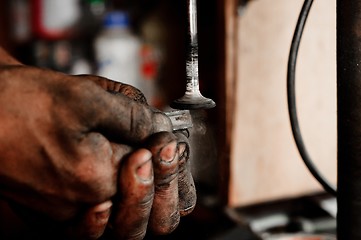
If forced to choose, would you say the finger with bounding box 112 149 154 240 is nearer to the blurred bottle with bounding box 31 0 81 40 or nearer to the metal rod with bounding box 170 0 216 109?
the metal rod with bounding box 170 0 216 109

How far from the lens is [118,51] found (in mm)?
1774

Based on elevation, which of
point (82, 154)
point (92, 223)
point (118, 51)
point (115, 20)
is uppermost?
point (115, 20)

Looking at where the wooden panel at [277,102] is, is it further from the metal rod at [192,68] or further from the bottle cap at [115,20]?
the bottle cap at [115,20]

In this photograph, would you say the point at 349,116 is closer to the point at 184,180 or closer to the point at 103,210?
the point at 184,180

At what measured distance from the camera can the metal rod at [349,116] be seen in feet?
2.17

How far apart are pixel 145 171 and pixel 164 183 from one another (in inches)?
2.1

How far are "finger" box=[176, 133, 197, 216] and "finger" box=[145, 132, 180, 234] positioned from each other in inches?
1.3

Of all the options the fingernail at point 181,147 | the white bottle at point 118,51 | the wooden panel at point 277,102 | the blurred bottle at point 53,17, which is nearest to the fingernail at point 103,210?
the fingernail at point 181,147

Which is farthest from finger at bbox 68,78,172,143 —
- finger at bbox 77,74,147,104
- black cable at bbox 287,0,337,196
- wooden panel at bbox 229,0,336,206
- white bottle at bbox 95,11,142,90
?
white bottle at bbox 95,11,142,90

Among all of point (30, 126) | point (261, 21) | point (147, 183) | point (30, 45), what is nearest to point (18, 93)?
point (30, 126)

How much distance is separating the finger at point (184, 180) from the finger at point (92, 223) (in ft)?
0.40

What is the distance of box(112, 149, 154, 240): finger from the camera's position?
1.89ft

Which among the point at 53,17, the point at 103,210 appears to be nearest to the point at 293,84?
the point at 103,210

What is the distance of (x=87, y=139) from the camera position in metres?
0.55
